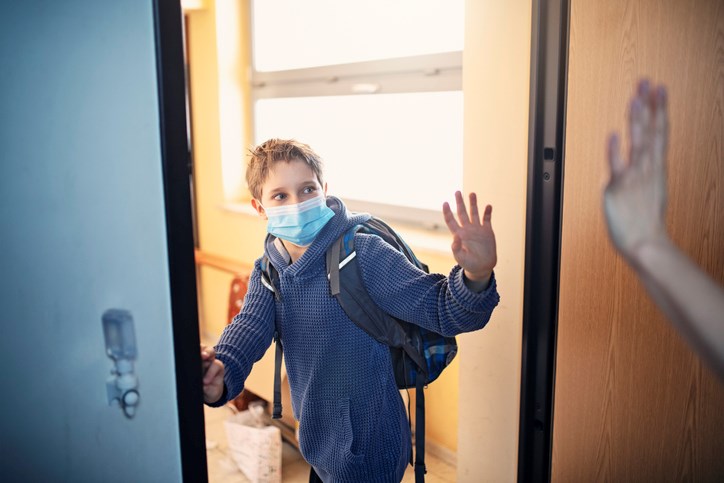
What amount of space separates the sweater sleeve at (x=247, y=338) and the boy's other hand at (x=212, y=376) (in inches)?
0.7

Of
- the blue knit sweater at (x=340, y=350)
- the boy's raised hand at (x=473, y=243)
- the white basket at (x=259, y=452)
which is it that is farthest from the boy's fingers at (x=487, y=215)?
the white basket at (x=259, y=452)

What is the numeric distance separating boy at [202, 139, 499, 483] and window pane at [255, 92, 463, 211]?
4.39 ft

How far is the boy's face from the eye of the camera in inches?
63.7

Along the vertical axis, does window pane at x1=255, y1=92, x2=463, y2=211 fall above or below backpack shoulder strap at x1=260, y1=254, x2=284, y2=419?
above

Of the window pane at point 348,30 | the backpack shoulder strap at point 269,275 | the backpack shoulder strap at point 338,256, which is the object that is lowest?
the backpack shoulder strap at point 269,275

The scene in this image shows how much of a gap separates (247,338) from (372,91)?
2038 mm

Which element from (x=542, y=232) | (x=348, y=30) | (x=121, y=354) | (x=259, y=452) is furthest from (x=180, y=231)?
(x=348, y=30)

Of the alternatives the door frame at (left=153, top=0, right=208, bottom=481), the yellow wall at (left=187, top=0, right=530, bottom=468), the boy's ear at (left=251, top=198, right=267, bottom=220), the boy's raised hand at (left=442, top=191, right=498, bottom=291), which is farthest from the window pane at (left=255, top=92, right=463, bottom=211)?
the door frame at (left=153, top=0, right=208, bottom=481)

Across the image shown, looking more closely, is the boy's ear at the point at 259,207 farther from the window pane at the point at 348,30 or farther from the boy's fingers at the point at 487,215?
the window pane at the point at 348,30

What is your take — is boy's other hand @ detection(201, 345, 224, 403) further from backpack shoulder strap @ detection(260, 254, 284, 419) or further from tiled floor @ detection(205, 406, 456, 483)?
tiled floor @ detection(205, 406, 456, 483)

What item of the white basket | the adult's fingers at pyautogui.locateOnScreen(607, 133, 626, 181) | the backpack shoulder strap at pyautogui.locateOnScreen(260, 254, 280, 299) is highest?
the adult's fingers at pyautogui.locateOnScreen(607, 133, 626, 181)

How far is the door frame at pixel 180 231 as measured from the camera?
3.23ft

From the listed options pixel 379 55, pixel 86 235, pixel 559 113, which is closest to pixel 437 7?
pixel 379 55

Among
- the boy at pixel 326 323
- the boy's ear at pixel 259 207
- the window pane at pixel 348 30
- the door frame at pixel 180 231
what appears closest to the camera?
the door frame at pixel 180 231
